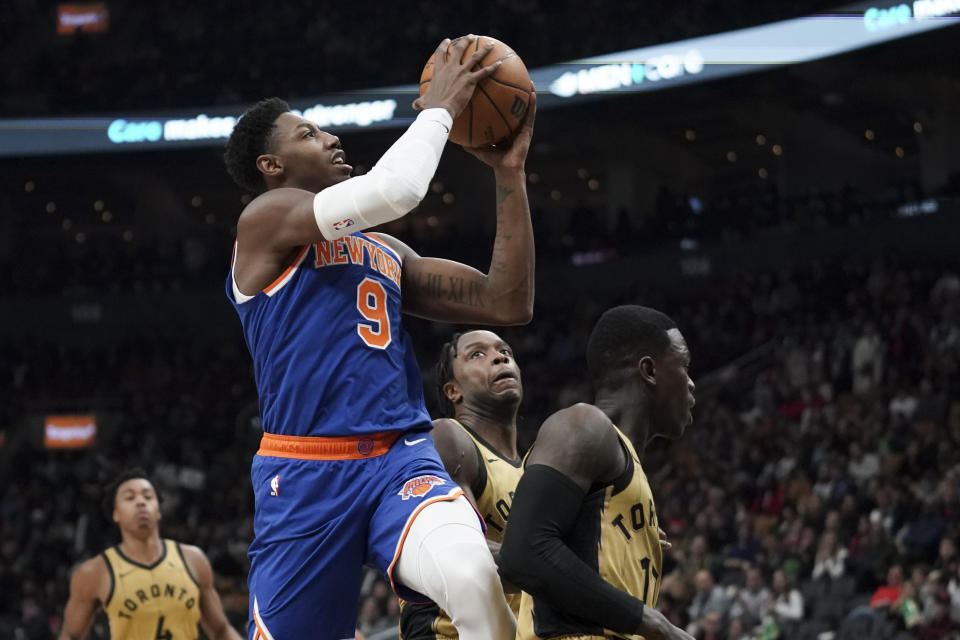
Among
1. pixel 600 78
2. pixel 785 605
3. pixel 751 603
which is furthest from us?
pixel 600 78

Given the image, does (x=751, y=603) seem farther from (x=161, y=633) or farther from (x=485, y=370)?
(x=485, y=370)

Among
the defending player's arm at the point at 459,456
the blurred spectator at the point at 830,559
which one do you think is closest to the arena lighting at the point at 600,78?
the blurred spectator at the point at 830,559

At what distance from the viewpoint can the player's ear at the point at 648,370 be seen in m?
3.48

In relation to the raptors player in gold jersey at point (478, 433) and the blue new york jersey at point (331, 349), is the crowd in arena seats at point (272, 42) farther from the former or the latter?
the blue new york jersey at point (331, 349)

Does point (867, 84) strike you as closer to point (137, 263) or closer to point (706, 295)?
point (706, 295)

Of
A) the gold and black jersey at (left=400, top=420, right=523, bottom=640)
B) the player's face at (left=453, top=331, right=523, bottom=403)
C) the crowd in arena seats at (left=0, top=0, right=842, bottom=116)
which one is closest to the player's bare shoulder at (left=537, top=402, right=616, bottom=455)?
the gold and black jersey at (left=400, top=420, right=523, bottom=640)

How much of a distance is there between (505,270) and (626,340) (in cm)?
40

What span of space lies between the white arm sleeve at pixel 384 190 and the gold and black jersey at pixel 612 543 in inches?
33.3

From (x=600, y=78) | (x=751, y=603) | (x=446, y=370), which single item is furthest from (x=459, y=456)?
(x=600, y=78)

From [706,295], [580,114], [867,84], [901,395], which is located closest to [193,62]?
[580,114]

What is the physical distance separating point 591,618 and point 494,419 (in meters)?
2.19

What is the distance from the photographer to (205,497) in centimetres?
2055

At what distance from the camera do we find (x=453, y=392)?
17.8 ft

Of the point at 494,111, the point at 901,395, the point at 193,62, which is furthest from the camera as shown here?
the point at 193,62
